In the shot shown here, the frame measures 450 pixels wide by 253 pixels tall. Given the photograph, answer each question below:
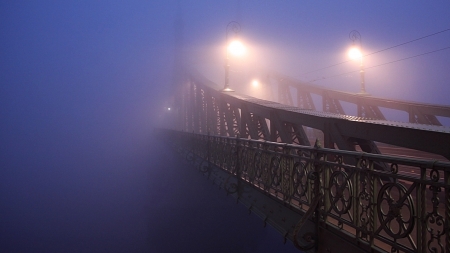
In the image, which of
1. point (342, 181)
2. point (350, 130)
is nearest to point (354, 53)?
point (350, 130)

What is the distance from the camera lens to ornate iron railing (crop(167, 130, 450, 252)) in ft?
8.84

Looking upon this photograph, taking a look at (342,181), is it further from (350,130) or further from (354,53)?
(354,53)

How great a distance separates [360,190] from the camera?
3.55 metres

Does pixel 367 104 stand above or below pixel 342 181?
above

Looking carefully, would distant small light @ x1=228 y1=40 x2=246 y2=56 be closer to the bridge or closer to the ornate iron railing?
the bridge

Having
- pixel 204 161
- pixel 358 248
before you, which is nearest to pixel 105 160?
pixel 204 161

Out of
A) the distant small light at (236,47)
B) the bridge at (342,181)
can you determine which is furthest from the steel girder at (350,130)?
the distant small light at (236,47)

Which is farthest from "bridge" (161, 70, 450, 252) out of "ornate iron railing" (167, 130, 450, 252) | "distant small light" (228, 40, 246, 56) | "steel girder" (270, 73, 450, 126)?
"steel girder" (270, 73, 450, 126)

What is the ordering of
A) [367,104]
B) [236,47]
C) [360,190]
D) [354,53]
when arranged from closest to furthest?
[360,190], [236,47], [354,53], [367,104]

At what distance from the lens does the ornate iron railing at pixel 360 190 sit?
8.84 feet

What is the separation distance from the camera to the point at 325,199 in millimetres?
4121

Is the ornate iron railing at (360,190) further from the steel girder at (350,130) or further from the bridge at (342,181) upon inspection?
the steel girder at (350,130)

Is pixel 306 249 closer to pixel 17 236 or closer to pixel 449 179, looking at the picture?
pixel 449 179

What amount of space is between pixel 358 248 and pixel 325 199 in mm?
777
